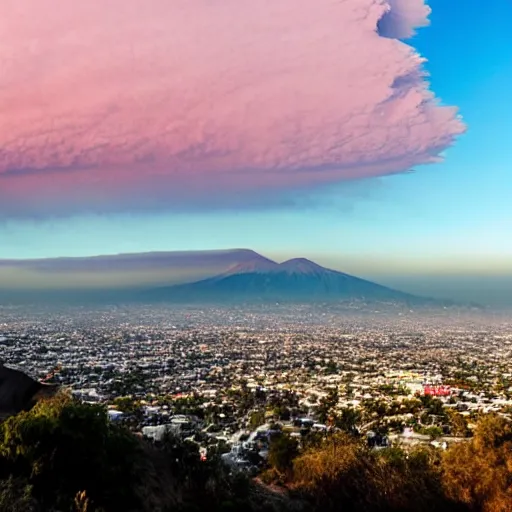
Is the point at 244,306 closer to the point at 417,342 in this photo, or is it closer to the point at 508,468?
the point at 417,342

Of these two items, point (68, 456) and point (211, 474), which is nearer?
point (68, 456)

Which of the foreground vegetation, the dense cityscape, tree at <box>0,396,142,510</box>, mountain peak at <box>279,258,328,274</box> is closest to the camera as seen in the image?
tree at <box>0,396,142,510</box>

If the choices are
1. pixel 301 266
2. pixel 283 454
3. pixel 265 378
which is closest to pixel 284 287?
pixel 301 266

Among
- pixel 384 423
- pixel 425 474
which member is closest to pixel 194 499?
pixel 425 474

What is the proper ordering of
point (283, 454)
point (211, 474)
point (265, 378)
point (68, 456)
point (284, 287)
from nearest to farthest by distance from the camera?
point (68, 456)
point (211, 474)
point (283, 454)
point (265, 378)
point (284, 287)

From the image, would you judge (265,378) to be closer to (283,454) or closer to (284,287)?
(283,454)

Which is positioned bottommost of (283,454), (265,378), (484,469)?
(265,378)

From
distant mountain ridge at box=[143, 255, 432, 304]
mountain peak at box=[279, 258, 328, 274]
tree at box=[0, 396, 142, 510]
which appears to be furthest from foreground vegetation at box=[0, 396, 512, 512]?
mountain peak at box=[279, 258, 328, 274]

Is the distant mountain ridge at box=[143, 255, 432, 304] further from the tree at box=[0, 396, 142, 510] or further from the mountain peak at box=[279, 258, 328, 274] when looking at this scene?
the tree at box=[0, 396, 142, 510]
